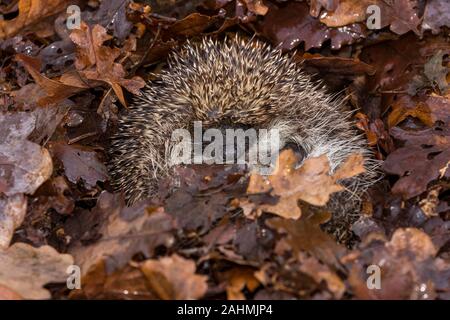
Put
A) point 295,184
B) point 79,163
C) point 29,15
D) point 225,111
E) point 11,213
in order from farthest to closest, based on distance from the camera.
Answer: point 29,15 < point 225,111 < point 79,163 < point 11,213 < point 295,184

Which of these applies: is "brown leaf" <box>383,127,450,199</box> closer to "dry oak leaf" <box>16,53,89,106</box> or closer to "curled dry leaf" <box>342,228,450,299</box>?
"curled dry leaf" <box>342,228,450,299</box>

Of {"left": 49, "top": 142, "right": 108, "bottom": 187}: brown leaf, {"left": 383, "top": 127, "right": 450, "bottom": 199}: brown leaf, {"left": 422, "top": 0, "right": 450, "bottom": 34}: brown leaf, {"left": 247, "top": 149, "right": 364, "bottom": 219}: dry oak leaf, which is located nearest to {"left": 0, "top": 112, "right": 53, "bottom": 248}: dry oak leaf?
{"left": 49, "top": 142, "right": 108, "bottom": 187}: brown leaf

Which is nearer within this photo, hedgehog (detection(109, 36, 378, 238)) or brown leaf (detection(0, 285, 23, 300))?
brown leaf (detection(0, 285, 23, 300))

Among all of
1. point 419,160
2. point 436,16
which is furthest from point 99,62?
point 436,16

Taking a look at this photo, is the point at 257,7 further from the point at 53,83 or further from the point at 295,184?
the point at 295,184

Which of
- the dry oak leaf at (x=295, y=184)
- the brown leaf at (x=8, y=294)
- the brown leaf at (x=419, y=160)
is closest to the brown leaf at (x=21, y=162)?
the brown leaf at (x=8, y=294)
